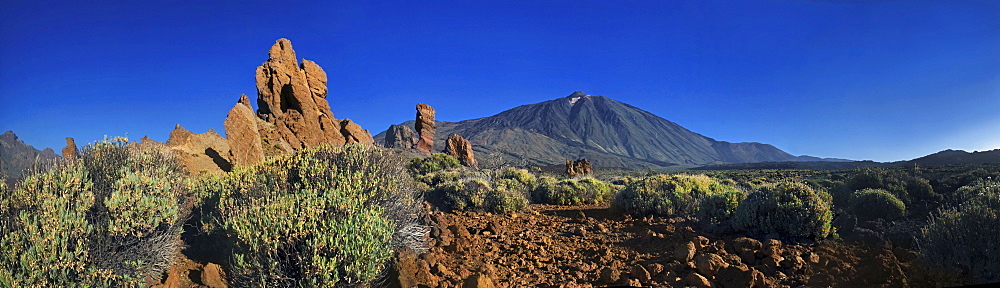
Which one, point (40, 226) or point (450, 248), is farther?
point (450, 248)

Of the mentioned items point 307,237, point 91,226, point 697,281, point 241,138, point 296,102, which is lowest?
point 697,281

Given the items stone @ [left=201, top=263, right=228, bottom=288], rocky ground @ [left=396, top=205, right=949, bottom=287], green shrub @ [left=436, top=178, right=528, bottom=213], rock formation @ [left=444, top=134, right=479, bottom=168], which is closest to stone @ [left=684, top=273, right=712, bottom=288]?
rocky ground @ [left=396, top=205, right=949, bottom=287]

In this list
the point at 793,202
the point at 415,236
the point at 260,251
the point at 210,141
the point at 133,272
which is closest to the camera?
the point at 260,251

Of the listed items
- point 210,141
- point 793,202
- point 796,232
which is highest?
point 210,141

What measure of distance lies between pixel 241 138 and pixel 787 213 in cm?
1149

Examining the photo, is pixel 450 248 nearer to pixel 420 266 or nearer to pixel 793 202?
pixel 420 266

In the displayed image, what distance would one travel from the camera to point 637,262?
450 cm

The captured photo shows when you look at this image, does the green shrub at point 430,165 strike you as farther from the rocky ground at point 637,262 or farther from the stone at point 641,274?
the stone at point 641,274

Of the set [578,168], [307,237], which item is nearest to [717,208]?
[307,237]

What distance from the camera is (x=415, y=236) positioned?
4.88 m

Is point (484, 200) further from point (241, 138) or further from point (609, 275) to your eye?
point (241, 138)

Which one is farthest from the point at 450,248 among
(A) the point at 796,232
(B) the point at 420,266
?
(A) the point at 796,232

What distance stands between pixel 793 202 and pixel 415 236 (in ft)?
15.4

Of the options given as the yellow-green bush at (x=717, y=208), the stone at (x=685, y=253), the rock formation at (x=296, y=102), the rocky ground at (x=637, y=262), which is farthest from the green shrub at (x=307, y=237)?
the rock formation at (x=296, y=102)
